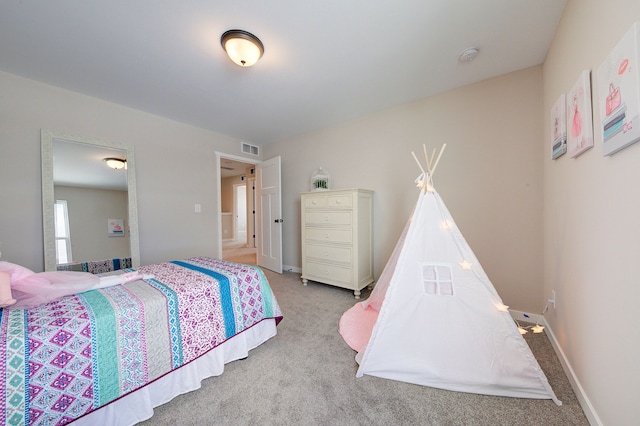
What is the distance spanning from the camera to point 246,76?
2.17 m

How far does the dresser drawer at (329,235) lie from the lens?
278 centimetres

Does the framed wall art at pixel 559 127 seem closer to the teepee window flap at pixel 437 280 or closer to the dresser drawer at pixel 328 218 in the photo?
the teepee window flap at pixel 437 280

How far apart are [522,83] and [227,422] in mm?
3482

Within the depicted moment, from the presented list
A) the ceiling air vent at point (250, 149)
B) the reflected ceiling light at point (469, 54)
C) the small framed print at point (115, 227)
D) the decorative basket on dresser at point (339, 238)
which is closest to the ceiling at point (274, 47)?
the reflected ceiling light at point (469, 54)

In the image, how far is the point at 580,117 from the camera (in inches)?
50.1

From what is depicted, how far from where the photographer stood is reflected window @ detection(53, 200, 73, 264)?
232 centimetres

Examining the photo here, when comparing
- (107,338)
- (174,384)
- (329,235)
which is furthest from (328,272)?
(107,338)

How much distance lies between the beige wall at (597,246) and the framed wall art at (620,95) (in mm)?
54

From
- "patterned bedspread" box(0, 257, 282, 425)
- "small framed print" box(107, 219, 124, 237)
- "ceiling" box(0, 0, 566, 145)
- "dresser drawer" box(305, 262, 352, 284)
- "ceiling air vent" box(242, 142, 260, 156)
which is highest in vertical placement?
"ceiling" box(0, 0, 566, 145)

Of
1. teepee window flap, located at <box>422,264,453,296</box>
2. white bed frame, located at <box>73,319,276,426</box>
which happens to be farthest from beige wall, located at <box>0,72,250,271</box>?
teepee window flap, located at <box>422,264,453,296</box>

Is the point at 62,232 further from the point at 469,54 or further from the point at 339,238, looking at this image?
the point at 469,54

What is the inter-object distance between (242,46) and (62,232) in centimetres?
271

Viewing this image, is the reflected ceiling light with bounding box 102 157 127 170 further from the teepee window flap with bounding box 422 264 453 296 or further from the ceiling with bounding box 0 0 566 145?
the teepee window flap with bounding box 422 264 453 296

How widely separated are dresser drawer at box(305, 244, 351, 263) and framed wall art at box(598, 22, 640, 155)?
7.14ft
